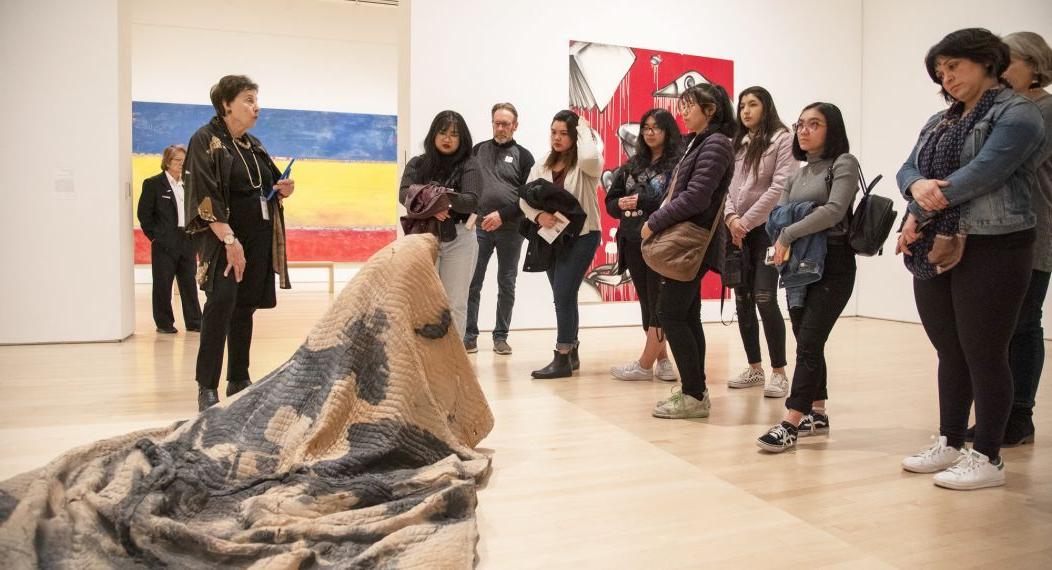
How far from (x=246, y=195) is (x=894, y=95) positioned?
6.94m

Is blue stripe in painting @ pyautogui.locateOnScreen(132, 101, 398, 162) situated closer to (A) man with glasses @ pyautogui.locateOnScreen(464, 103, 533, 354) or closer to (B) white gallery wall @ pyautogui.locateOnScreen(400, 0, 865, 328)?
(B) white gallery wall @ pyautogui.locateOnScreen(400, 0, 865, 328)

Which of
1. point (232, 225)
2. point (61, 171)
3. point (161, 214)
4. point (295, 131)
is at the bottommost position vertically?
point (232, 225)

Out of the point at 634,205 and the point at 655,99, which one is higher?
the point at 655,99

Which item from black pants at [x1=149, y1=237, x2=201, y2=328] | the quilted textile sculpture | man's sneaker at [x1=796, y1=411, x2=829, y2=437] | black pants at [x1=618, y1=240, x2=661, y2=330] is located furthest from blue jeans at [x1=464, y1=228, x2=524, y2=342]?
the quilted textile sculpture

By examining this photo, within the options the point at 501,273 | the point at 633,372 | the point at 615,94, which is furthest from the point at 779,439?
the point at 615,94

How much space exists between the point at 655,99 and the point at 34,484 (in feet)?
22.0

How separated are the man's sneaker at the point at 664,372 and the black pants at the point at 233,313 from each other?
2.38 m

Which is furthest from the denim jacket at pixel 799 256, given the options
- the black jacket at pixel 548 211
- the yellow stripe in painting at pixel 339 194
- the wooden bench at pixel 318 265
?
the yellow stripe in painting at pixel 339 194

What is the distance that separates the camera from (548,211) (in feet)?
15.9

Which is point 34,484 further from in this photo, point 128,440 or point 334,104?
point 334,104

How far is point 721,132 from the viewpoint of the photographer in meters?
3.74

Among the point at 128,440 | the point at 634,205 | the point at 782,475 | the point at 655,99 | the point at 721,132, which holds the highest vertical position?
the point at 655,99

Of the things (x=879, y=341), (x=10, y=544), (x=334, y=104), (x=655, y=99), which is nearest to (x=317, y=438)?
(x=10, y=544)

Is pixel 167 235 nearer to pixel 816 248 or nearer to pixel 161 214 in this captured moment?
pixel 161 214
